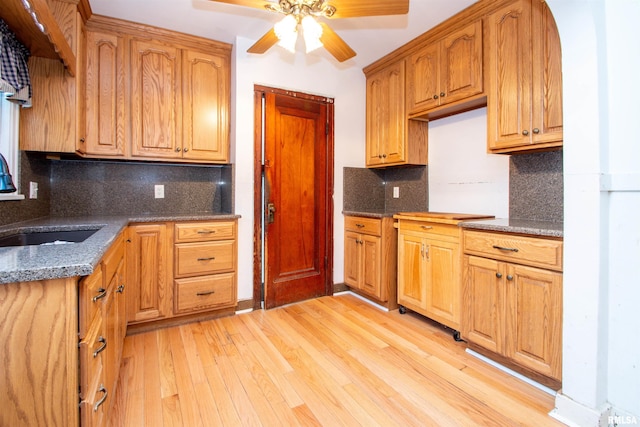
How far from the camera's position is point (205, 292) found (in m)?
2.73

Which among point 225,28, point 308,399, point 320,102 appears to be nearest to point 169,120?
point 225,28

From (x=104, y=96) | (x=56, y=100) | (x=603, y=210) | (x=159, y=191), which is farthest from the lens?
(x=159, y=191)

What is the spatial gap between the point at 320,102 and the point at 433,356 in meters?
2.53

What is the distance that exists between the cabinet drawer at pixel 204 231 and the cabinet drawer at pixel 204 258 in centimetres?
5

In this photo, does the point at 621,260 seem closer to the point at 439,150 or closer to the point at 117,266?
the point at 439,150

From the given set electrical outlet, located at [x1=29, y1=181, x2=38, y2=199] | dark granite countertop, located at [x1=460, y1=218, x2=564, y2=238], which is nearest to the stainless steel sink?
electrical outlet, located at [x1=29, y1=181, x2=38, y2=199]

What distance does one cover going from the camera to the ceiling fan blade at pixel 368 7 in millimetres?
1709

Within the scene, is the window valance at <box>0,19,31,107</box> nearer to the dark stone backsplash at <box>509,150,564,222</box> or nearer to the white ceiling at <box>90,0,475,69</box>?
the white ceiling at <box>90,0,475,69</box>

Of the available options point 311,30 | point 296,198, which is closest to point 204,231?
point 296,198

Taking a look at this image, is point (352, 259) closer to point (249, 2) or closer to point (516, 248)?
point (516, 248)

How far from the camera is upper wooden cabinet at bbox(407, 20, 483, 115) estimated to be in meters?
2.38

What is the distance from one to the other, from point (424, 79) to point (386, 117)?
554 mm

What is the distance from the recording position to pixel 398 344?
2.34 metres

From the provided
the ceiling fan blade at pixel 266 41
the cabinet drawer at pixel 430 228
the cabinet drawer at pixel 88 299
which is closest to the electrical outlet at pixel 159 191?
the ceiling fan blade at pixel 266 41
